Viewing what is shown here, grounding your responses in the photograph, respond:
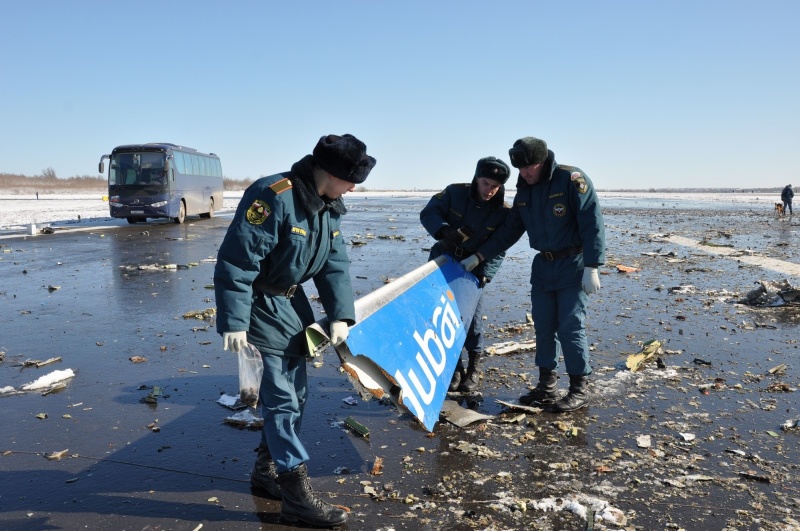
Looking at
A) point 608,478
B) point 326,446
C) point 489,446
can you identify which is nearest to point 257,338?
point 326,446

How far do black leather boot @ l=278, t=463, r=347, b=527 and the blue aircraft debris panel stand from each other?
61cm

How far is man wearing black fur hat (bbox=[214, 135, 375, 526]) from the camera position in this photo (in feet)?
9.67

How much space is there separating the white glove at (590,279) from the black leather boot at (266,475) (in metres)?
2.60

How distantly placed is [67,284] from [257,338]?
8.32m

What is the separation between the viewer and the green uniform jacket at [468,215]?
5.25m

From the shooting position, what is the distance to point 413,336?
13.5 feet

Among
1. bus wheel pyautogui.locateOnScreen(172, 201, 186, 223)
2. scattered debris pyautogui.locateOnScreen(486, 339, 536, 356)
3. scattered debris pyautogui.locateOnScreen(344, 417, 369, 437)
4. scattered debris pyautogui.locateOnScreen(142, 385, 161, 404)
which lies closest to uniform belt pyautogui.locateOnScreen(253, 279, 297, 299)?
scattered debris pyautogui.locateOnScreen(344, 417, 369, 437)

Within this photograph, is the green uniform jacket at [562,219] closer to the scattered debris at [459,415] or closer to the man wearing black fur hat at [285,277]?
the scattered debris at [459,415]

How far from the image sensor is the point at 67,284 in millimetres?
9961

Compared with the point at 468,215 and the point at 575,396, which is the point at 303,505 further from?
the point at 468,215

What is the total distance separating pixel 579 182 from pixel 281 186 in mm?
2526

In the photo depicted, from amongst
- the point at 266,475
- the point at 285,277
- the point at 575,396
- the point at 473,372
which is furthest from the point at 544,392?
the point at 285,277

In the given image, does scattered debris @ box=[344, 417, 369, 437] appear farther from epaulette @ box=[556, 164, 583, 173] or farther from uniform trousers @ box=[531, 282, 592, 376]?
epaulette @ box=[556, 164, 583, 173]

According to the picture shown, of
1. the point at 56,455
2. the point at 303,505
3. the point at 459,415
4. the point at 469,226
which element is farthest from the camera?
the point at 469,226
